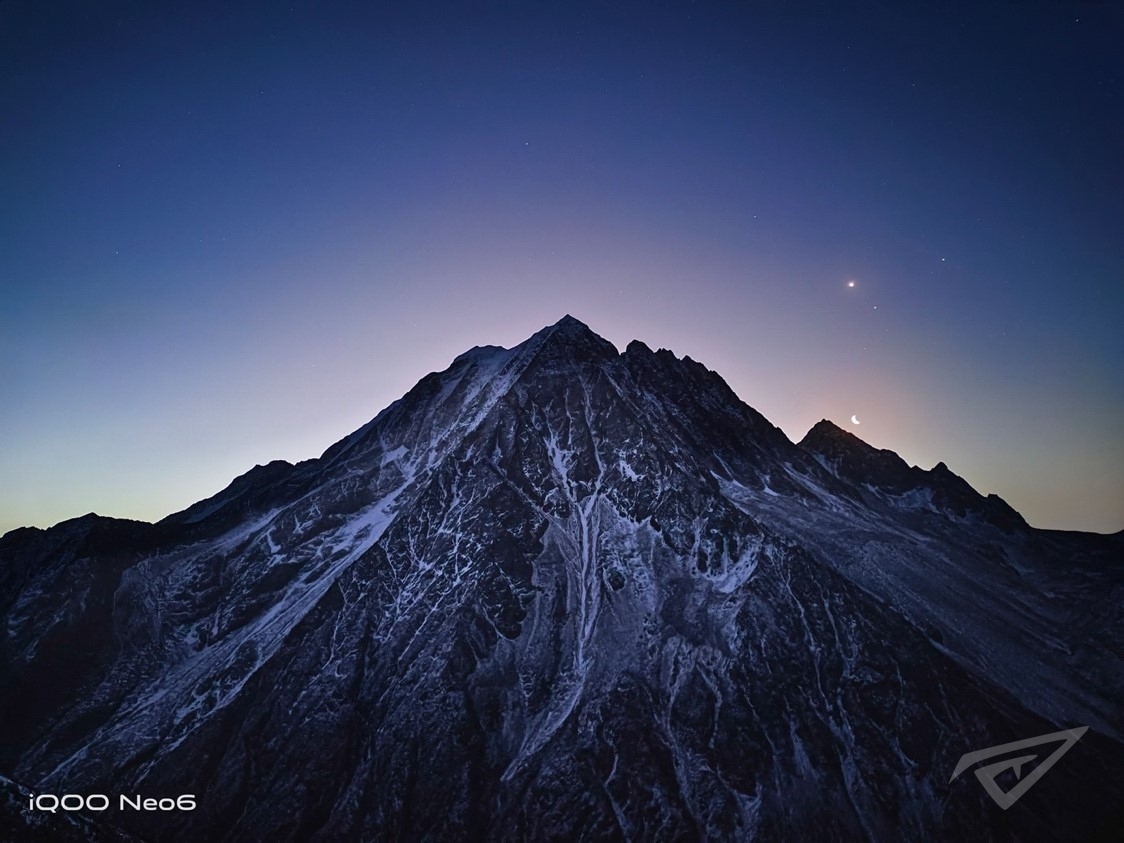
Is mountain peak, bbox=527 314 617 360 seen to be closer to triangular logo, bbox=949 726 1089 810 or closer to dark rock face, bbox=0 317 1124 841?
dark rock face, bbox=0 317 1124 841

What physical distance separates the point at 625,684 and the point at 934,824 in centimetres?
5022

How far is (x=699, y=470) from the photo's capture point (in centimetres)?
15012

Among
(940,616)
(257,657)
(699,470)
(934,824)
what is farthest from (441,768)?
(940,616)

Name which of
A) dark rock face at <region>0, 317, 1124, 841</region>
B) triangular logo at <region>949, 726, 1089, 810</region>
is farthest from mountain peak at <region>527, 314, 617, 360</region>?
triangular logo at <region>949, 726, 1089, 810</region>

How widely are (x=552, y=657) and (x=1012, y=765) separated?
77502mm

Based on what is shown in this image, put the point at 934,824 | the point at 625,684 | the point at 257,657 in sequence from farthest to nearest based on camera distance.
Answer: the point at 257,657 → the point at 625,684 → the point at 934,824

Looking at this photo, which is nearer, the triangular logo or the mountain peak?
the triangular logo

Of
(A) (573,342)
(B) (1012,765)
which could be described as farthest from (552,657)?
(A) (573,342)

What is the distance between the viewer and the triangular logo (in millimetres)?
93000

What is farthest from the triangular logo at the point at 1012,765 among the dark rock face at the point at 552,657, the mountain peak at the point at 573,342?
the mountain peak at the point at 573,342

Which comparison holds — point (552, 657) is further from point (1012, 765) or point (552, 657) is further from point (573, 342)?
point (573, 342)

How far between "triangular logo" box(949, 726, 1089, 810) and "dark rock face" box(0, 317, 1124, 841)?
152cm

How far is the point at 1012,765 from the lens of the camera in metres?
96.0

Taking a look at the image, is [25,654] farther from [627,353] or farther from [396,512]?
[627,353]
